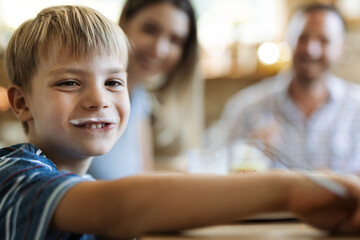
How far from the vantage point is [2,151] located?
526 millimetres

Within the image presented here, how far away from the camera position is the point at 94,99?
51 centimetres

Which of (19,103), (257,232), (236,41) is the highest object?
(236,41)

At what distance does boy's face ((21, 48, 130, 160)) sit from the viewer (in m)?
0.51

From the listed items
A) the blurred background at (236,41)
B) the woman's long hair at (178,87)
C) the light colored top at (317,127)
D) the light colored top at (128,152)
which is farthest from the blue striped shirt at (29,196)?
the blurred background at (236,41)

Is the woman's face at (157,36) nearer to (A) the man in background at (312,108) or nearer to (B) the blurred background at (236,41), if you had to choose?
(A) the man in background at (312,108)

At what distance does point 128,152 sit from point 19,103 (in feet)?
2.67

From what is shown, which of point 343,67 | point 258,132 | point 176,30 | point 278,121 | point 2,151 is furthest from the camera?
point 343,67

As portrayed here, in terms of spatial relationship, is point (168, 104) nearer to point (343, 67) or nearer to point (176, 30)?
point (176, 30)

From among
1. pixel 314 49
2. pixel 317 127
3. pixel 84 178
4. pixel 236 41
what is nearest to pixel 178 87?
pixel 317 127

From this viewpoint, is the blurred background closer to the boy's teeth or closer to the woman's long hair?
the woman's long hair

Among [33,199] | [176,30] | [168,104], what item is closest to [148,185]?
[33,199]

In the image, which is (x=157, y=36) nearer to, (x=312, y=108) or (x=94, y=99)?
(x=312, y=108)

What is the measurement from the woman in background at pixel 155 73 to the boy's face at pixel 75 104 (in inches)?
23.6

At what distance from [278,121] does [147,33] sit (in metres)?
0.77
